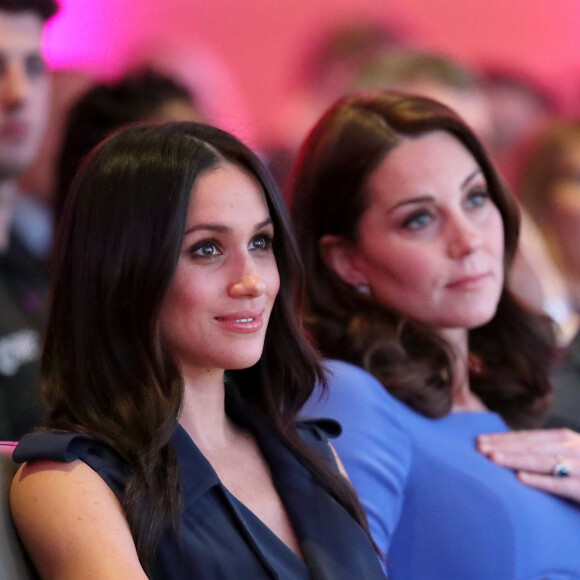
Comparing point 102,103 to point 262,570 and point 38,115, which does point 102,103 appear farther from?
point 262,570

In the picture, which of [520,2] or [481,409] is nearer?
[481,409]

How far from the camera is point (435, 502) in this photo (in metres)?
1.65

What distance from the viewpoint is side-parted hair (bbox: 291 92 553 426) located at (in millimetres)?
1784

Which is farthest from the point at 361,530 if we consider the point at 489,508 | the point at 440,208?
the point at 440,208

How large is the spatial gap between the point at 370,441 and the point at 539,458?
12.4 inches

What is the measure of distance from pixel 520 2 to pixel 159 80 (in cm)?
269

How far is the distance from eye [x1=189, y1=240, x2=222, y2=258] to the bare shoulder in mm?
278

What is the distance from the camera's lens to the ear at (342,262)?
1850 millimetres

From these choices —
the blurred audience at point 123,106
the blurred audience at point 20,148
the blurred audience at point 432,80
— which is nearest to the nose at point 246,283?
the blurred audience at point 123,106

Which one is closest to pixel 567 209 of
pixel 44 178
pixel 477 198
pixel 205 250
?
pixel 44 178

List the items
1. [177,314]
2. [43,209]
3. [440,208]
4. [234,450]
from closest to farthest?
[177,314] < [234,450] < [440,208] < [43,209]

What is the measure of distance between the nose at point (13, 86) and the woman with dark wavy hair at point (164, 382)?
1.34 meters

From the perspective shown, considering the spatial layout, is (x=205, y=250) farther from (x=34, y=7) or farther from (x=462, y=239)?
(x=34, y=7)

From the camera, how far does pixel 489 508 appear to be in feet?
5.32
